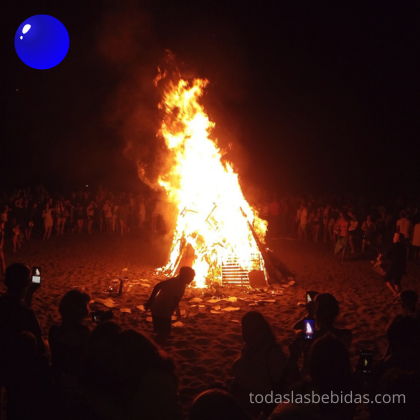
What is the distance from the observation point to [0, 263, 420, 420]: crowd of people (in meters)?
2.78

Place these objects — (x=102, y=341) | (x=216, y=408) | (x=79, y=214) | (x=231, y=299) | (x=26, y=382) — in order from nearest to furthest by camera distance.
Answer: (x=216, y=408) → (x=102, y=341) → (x=26, y=382) → (x=231, y=299) → (x=79, y=214)

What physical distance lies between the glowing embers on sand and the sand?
1032mm

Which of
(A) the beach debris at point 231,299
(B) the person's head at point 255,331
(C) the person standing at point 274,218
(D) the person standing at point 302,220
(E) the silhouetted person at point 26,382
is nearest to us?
(E) the silhouetted person at point 26,382

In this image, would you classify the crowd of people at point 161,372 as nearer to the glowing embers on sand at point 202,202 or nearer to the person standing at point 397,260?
the person standing at point 397,260

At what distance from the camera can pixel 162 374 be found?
2.92 meters

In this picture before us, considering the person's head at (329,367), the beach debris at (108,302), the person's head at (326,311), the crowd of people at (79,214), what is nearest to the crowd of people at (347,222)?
the crowd of people at (79,214)

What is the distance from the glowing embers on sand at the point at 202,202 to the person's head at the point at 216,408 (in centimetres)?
953

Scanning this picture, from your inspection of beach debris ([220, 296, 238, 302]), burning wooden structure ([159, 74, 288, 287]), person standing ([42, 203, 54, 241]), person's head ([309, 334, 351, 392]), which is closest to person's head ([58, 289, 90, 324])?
person's head ([309, 334, 351, 392])

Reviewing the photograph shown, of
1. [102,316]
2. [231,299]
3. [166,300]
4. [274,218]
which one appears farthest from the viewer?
[274,218]

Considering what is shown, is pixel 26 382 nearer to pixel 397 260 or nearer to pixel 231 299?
pixel 231 299

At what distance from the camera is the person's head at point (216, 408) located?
2233 millimetres

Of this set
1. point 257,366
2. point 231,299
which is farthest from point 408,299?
point 231,299

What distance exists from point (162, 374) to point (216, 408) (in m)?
0.77

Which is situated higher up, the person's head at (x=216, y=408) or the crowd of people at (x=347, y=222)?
the crowd of people at (x=347, y=222)
